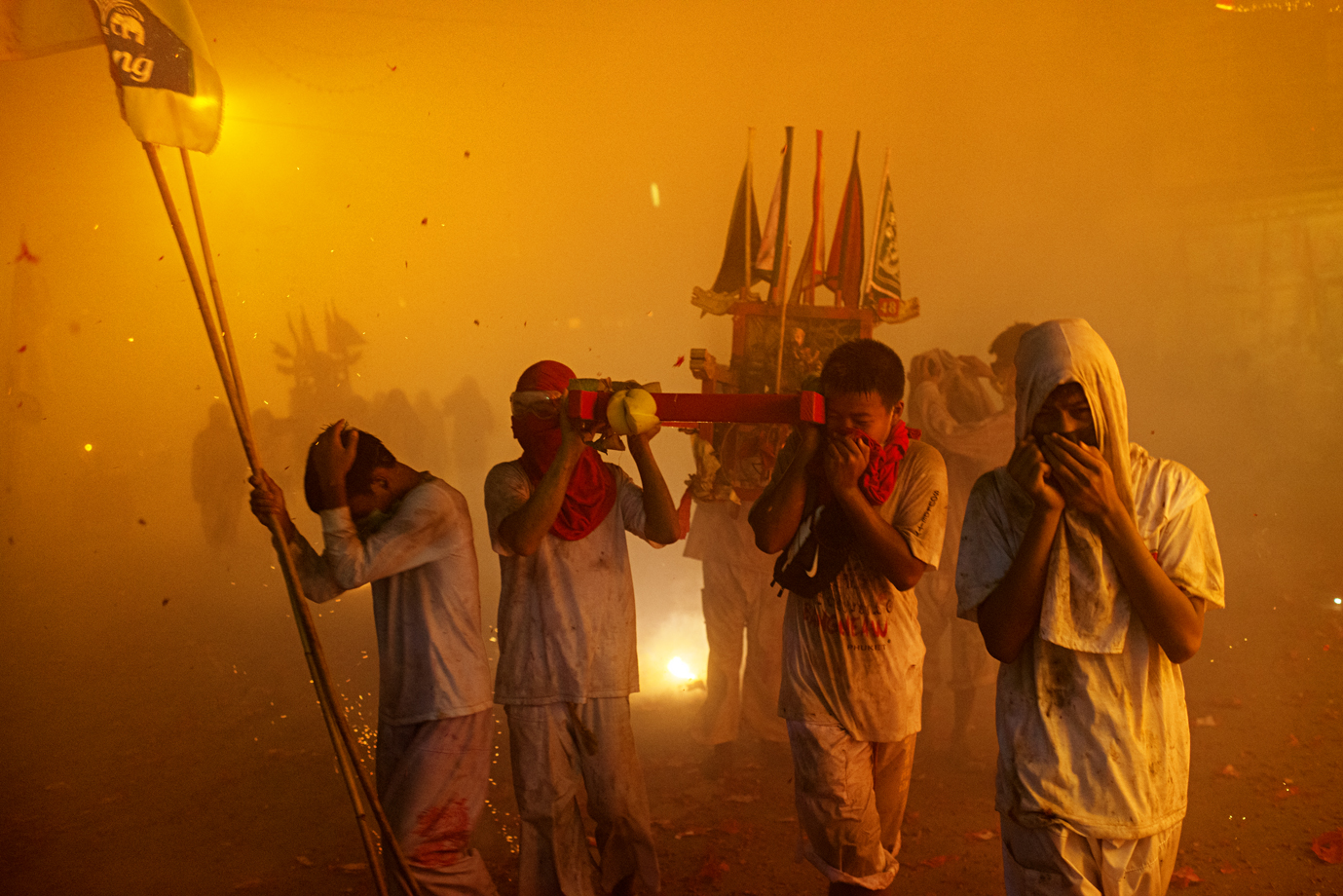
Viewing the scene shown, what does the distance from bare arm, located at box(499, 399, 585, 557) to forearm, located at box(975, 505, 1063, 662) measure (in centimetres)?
152

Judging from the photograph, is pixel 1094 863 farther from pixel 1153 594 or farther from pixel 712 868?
pixel 712 868

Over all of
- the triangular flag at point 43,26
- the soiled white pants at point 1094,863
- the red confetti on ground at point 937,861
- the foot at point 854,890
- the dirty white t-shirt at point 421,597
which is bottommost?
Result: the red confetti on ground at point 937,861

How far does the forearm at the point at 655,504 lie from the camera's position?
10.5ft

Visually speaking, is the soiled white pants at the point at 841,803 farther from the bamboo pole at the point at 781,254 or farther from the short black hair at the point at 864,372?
the bamboo pole at the point at 781,254

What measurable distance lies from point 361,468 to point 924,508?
6.34 ft

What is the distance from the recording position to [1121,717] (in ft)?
6.73

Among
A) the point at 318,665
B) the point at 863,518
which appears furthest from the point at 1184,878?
the point at 318,665

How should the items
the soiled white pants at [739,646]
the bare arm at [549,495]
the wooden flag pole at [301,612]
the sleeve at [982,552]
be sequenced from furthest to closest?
the soiled white pants at [739,646]
the bare arm at [549,495]
the wooden flag pole at [301,612]
the sleeve at [982,552]

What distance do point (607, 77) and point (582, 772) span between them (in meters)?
7.80

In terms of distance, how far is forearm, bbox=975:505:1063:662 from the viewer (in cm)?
205

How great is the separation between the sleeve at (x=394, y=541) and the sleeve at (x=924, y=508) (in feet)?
5.08

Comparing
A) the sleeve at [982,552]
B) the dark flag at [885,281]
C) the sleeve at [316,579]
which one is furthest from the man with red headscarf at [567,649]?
the dark flag at [885,281]

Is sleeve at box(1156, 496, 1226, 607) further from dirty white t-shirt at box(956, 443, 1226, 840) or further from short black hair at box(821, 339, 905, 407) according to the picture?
short black hair at box(821, 339, 905, 407)

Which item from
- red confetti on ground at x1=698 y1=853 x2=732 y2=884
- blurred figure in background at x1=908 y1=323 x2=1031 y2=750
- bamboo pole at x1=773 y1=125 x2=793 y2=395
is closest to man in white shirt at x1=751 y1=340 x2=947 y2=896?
red confetti on ground at x1=698 y1=853 x2=732 y2=884
